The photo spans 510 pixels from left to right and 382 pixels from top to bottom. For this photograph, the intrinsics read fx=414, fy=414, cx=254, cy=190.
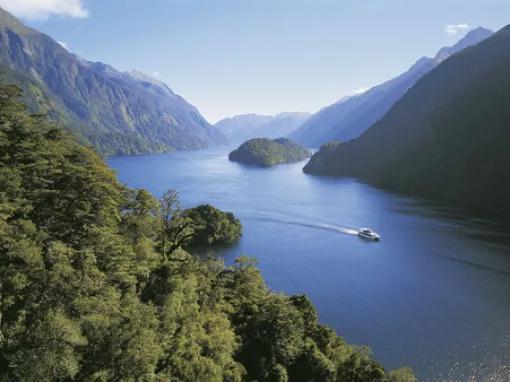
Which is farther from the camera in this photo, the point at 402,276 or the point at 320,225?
the point at 320,225

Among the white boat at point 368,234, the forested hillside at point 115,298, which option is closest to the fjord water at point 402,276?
the white boat at point 368,234

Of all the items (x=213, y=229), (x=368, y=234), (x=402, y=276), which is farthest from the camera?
(x=368, y=234)

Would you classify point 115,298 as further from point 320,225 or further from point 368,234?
point 320,225

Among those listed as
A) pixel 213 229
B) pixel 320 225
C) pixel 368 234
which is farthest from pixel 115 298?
pixel 320 225

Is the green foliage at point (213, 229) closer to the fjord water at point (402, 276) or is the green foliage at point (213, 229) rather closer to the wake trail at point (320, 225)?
the fjord water at point (402, 276)

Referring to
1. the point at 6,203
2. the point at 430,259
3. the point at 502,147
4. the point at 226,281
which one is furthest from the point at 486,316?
the point at 502,147

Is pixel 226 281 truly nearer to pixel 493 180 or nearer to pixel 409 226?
pixel 409 226

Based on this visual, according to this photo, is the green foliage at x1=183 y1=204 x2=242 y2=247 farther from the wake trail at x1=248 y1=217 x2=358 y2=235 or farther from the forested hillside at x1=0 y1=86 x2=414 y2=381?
the forested hillside at x1=0 y1=86 x2=414 y2=381
